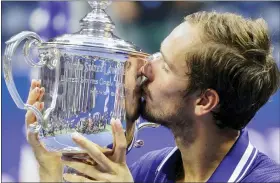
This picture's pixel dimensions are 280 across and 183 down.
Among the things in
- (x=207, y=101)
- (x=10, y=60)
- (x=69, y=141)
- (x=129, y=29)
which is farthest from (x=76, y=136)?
(x=129, y=29)

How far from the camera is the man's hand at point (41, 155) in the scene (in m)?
0.91

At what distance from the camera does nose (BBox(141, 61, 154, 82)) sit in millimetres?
915

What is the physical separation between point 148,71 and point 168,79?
47 millimetres

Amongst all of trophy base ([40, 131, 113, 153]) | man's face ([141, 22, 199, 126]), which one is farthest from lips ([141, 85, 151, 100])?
trophy base ([40, 131, 113, 153])

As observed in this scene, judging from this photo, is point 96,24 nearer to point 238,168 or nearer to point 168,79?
point 168,79

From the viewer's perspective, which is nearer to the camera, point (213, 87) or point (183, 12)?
point (213, 87)

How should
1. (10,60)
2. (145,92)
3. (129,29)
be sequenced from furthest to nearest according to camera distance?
(129,29)
(145,92)
(10,60)

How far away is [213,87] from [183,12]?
0.29 meters

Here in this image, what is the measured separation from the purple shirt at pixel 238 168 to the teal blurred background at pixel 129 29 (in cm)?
10

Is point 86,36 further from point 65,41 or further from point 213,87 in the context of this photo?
point 213,87

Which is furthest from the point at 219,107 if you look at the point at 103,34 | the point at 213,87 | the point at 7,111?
the point at 7,111

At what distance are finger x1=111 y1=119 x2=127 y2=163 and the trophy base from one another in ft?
0.06

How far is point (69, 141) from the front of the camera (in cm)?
87

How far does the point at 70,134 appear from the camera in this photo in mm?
863
